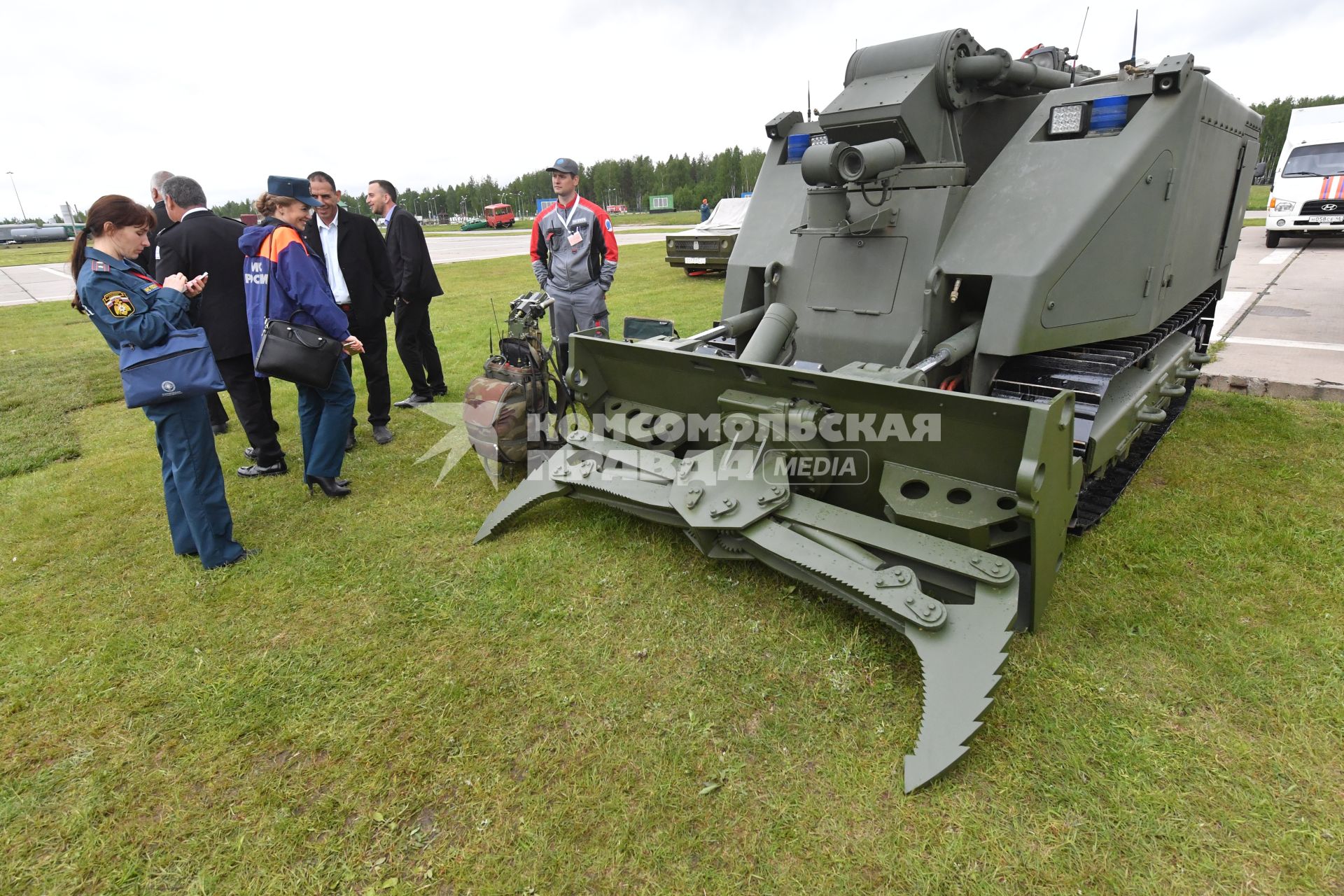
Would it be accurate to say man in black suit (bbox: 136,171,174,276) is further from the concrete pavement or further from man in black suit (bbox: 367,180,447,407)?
the concrete pavement

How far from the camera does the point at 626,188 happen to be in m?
86.1

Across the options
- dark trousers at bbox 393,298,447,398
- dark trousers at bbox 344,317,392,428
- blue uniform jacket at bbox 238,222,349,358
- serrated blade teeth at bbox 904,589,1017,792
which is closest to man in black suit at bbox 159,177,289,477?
blue uniform jacket at bbox 238,222,349,358

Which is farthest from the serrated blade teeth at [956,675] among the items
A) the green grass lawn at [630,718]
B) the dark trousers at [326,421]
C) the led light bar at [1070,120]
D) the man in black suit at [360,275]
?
the man in black suit at [360,275]

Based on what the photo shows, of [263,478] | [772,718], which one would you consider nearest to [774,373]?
[772,718]

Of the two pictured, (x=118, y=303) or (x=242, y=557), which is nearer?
(x=118, y=303)

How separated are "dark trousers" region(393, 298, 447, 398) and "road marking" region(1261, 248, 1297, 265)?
50.3ft

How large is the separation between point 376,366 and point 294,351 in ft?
5.19

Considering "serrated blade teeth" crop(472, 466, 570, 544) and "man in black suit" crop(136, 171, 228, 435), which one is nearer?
"serrated blade teeth" crop(472, 466, 570, 544)

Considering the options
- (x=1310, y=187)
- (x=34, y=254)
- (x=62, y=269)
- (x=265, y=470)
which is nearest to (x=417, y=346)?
(x=265, y=470)

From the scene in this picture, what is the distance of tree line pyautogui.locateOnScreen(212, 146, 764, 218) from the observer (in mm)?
72750

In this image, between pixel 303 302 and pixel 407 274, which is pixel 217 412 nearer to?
pixel 407 274

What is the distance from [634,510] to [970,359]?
6.08 ft

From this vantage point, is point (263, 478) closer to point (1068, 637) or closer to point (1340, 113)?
point (1068, 637)

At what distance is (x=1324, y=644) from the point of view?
2773 millimetres
